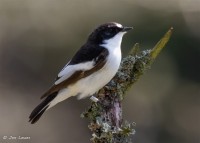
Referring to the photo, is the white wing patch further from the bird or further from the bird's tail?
the bird's tail

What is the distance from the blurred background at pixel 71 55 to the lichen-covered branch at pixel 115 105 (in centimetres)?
414

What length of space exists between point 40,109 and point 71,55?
18.4ft

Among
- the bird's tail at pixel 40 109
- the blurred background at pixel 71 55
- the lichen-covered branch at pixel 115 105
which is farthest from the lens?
the blurred background at pixel 71 55

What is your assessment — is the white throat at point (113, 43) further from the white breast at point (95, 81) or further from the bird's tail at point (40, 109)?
the bird's tail at point (40, 109)

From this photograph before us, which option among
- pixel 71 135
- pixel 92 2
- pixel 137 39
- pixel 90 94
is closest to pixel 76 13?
pixel 92 2

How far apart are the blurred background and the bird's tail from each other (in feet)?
12.8

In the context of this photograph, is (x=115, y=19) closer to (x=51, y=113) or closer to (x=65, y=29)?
(x=65, y=29)

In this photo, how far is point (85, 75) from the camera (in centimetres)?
651

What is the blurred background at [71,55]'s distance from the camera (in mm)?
10930

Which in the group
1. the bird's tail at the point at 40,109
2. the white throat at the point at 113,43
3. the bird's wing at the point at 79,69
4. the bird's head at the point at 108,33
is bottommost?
the bird's tail at the point at 40,109

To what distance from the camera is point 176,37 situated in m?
11.7

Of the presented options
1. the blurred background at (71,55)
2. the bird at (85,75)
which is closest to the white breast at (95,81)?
the bird at (85,75)

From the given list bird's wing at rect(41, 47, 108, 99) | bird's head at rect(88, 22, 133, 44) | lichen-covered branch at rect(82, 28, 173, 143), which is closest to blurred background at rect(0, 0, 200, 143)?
bird's head at rect(88, 22, 133, 44)

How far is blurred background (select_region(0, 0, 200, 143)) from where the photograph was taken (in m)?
10.9
